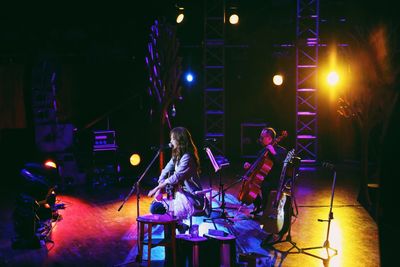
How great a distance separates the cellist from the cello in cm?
9

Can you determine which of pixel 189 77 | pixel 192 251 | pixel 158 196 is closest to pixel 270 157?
Result: pixel 158 196

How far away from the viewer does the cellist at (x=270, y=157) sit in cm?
730

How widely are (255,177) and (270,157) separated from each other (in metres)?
0.47

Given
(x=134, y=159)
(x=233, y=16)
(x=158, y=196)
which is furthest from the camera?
(x=233, y=16)

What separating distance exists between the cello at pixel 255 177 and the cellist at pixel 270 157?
9 centimetres

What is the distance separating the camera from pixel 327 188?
35.1ft

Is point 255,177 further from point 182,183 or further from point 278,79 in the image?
point 278,79

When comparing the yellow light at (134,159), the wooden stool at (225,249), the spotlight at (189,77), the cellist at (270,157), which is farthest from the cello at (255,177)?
the spotlight at (189,77)

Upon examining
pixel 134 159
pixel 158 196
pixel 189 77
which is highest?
pixel 189 77

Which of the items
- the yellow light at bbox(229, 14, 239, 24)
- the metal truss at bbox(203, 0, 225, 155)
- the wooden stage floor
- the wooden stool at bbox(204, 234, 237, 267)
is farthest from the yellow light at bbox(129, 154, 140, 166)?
the wooden stool at bbox(204, 234, 237, 267)

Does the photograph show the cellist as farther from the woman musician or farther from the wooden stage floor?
the woman musician

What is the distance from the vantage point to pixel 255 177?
7602 mm

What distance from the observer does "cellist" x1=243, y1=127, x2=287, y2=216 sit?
288 inches

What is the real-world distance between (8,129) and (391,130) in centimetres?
1134
